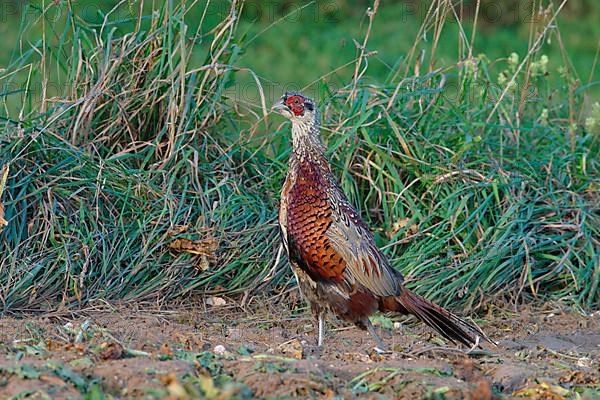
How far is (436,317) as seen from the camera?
4.95m

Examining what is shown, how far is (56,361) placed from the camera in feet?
12.5

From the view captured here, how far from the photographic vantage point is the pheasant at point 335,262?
4.89 metres

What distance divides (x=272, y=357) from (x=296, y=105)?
1402 mm

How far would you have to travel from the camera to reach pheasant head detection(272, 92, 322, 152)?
5066mm

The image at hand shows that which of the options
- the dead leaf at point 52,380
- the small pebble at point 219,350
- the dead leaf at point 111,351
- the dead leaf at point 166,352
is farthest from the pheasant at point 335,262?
the dead leaf at point 52,380

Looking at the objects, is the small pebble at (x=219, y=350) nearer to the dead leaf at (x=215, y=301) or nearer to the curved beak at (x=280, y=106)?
the dead leaf at (x=215, y=301)

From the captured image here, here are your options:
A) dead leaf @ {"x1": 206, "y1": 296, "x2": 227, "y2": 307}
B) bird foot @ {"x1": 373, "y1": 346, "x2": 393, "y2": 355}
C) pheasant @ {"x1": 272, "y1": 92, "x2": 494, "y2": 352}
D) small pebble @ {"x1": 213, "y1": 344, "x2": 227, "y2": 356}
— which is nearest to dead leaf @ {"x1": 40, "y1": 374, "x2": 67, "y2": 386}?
small pebble @ {"x1": 213, "y1": 344, "x2": 227, "y2": 356}

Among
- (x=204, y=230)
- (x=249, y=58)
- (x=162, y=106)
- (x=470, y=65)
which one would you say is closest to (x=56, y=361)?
(x=204, y=230)

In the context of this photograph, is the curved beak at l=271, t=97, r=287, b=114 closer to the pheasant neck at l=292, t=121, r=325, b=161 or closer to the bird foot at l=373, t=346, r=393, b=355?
the pheasant neck at l=292, t=121, r=325, b=161

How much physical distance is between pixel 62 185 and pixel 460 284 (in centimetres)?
208

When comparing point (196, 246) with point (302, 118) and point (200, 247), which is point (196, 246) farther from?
point (302, 118)

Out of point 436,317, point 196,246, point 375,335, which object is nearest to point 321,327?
point 375,335

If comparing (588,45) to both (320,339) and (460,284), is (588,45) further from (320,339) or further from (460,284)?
(320,339)

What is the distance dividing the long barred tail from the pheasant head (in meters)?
0.80
